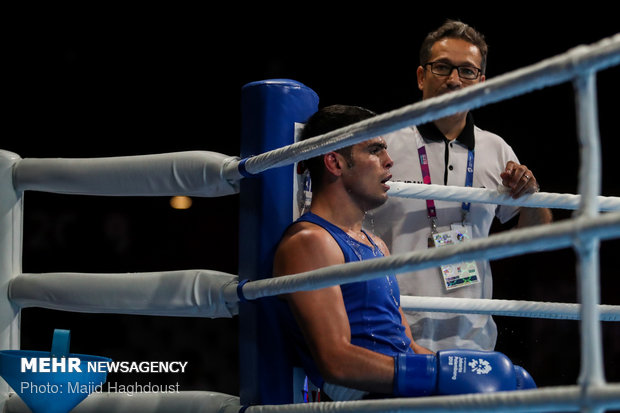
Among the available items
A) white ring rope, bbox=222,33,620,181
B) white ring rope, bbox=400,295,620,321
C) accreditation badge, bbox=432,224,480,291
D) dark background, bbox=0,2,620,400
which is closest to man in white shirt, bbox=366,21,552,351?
accreditation badge, bbox=432,224,480,291

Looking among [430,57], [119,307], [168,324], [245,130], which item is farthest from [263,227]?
[168,324]

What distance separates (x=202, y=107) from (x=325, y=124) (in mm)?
3710

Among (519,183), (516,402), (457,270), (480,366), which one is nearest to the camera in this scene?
(516,402)

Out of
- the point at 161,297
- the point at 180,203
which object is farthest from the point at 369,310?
the point at 180,203

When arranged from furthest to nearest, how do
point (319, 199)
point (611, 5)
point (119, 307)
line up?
point (611, 5), point (319, 199), point (119, 307)

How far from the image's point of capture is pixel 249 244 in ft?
4.00

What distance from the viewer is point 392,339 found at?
1.29 m

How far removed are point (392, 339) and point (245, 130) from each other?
444 millimetres

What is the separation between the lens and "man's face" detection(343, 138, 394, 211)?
4.56 ft

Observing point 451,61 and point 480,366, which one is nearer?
point 480,366

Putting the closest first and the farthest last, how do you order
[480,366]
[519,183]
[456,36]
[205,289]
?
[480,366]
[205,289]
[519,183]
[456,36]

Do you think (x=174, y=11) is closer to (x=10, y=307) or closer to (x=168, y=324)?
(x=168, y=324)

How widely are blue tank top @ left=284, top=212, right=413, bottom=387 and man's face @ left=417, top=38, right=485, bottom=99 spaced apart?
75 cm

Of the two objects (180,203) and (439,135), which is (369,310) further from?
(180,203)
